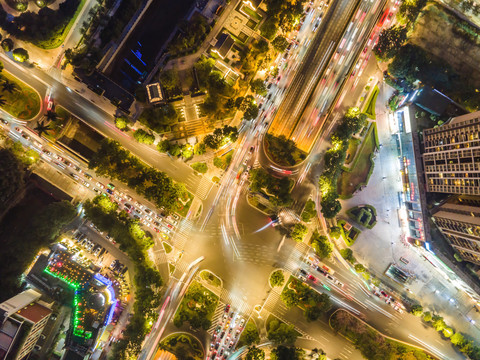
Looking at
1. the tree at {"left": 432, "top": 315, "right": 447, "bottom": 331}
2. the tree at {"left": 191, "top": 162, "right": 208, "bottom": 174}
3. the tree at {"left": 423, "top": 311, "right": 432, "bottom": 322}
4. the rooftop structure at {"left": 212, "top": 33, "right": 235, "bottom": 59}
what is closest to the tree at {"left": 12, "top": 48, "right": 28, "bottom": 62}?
the rooftop structure at {"left": 212, "top": 33, "right": 235, "bottom": 59}

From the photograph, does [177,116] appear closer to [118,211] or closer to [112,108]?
[112,108]

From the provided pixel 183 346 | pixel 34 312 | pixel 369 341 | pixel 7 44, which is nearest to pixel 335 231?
pixel 369 341

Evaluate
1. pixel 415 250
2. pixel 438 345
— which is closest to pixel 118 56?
pixel 415 250

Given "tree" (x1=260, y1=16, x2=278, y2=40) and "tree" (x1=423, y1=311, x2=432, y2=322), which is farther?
"tree" (x1=423, y1=311, x2=432, y2=322)

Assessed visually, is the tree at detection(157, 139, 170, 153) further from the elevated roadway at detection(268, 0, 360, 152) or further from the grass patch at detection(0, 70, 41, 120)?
the grass patch at detection(0, 70, 41, 120)

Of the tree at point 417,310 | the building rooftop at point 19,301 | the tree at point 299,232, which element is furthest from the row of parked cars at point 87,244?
the tree at point 417,310

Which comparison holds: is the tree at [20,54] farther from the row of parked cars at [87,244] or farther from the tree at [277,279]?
the tree at [277,279]

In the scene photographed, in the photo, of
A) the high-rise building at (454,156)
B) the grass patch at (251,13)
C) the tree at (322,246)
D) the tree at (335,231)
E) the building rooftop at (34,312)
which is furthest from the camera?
the grass patch at (251,13)
